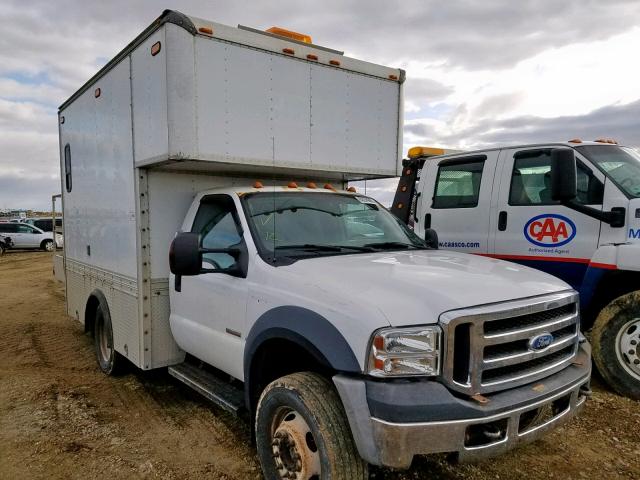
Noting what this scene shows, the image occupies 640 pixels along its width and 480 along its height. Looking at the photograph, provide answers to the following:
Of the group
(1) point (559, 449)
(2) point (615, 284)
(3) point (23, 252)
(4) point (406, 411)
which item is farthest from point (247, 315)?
(3) point (23, 252)

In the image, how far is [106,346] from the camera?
18.3ft

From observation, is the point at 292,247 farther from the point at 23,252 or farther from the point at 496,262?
the point at 23,252

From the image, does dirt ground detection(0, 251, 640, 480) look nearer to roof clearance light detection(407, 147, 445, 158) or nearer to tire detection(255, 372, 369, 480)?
tire detection(255, 372, 369, 480)

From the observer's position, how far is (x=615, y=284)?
4.77 meters

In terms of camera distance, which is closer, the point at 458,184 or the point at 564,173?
the point at 564,173

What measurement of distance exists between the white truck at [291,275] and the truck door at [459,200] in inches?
47.8

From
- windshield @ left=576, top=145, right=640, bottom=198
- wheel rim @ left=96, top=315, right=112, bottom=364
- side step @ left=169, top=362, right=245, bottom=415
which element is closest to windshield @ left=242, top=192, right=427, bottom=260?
side step @ left=169, top=362, right=245, bottom=415

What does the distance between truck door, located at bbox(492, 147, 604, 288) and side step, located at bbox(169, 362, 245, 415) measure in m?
3.54

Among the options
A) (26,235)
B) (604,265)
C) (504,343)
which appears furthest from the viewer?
(26,235)

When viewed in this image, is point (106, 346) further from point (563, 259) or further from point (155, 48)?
point (563, 259)

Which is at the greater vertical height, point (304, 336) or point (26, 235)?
point (304, 336)

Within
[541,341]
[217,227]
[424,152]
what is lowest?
[541,341]

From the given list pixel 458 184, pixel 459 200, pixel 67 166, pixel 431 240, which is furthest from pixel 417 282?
pixel 67 166

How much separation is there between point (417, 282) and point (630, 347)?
3016 millimetres
